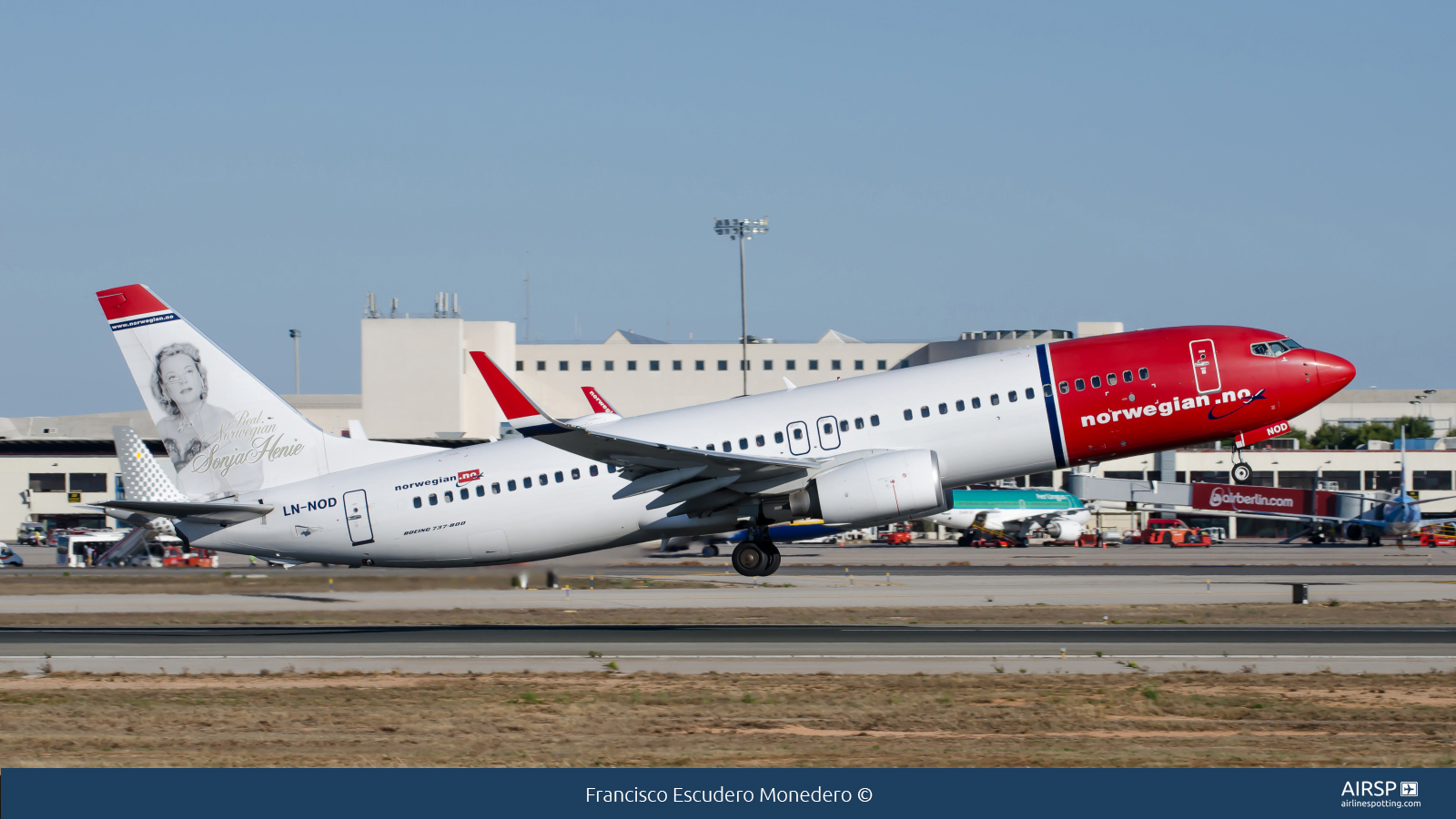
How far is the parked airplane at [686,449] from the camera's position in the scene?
29203 millimetres

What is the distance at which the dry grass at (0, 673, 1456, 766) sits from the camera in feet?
58.2

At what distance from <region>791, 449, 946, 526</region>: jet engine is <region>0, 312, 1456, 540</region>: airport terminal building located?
7609 centimetres

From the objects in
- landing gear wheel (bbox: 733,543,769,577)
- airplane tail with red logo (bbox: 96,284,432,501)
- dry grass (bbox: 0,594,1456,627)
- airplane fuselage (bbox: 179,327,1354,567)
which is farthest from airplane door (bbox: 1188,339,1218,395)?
airplane tail with red logo (bbox: 96,284,432,501)

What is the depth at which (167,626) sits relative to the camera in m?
36.1

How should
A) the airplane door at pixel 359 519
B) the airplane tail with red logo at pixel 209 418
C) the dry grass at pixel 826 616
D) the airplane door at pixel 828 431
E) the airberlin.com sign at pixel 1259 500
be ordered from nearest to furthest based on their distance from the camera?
the airplane door at pixel 828 431 < the airplane door at pixel 359 519 < the airplane tail with red logo at pixel 209 418 < the dry grass at pixel 826 616 < the airberlin.com sign at pixel 1259 500

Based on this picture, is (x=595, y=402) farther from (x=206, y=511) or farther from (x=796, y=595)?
(x=206, y=511)

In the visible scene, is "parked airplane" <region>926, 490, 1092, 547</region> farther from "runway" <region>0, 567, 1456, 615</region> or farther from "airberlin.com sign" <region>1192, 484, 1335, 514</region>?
"runway" <region>0, 567, 1456, 615</region>

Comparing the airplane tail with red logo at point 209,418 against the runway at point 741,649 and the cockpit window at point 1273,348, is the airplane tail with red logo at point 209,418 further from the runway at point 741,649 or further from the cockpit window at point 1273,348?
the cockpit window at point 1273,348

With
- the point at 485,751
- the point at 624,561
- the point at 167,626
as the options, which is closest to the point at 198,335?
the point at 167,626

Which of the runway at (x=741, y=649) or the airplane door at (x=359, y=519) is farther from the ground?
the airplane door at (x=359, y=519)

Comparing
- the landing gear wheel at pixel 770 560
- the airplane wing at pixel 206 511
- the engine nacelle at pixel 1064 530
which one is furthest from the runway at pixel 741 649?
the engine nacelle at pixel 1064 530

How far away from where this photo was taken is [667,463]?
29.3 meters

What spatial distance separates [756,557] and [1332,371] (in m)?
13.9

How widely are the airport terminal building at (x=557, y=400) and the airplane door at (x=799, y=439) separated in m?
75.8
